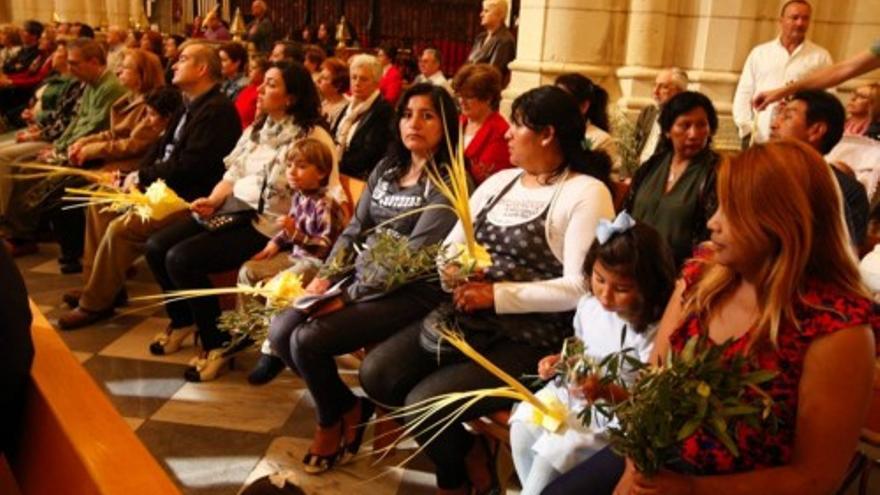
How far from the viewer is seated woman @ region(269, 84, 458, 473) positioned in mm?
2674

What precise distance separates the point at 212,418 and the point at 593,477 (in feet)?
6.06

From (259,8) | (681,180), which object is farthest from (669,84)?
(259,8)

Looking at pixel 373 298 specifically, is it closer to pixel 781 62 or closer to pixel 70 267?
pixel 70 267

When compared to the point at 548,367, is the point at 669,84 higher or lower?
higher

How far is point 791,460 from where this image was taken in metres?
1.47

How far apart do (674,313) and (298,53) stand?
4.62m

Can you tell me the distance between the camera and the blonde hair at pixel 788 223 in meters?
1.44

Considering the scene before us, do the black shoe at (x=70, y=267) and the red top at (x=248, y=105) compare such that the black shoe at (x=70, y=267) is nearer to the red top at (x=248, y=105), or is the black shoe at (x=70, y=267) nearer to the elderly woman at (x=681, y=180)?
the red top at (x=248, y=105)

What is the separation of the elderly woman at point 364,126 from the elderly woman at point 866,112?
8.99 ft

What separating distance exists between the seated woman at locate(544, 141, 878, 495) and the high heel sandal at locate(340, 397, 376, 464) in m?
1.51

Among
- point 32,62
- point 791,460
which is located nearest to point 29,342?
point 791,460

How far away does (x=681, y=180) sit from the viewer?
3.04 m

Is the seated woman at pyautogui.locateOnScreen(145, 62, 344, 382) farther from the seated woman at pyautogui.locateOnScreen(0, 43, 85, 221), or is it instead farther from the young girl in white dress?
the seated woman at pyautogui.locateOnScreen(0, 43, 85, 221)

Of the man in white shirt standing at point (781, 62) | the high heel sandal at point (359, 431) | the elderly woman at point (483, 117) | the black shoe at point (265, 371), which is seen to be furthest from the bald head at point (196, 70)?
the man in white shirt standing at point (781, 62)
